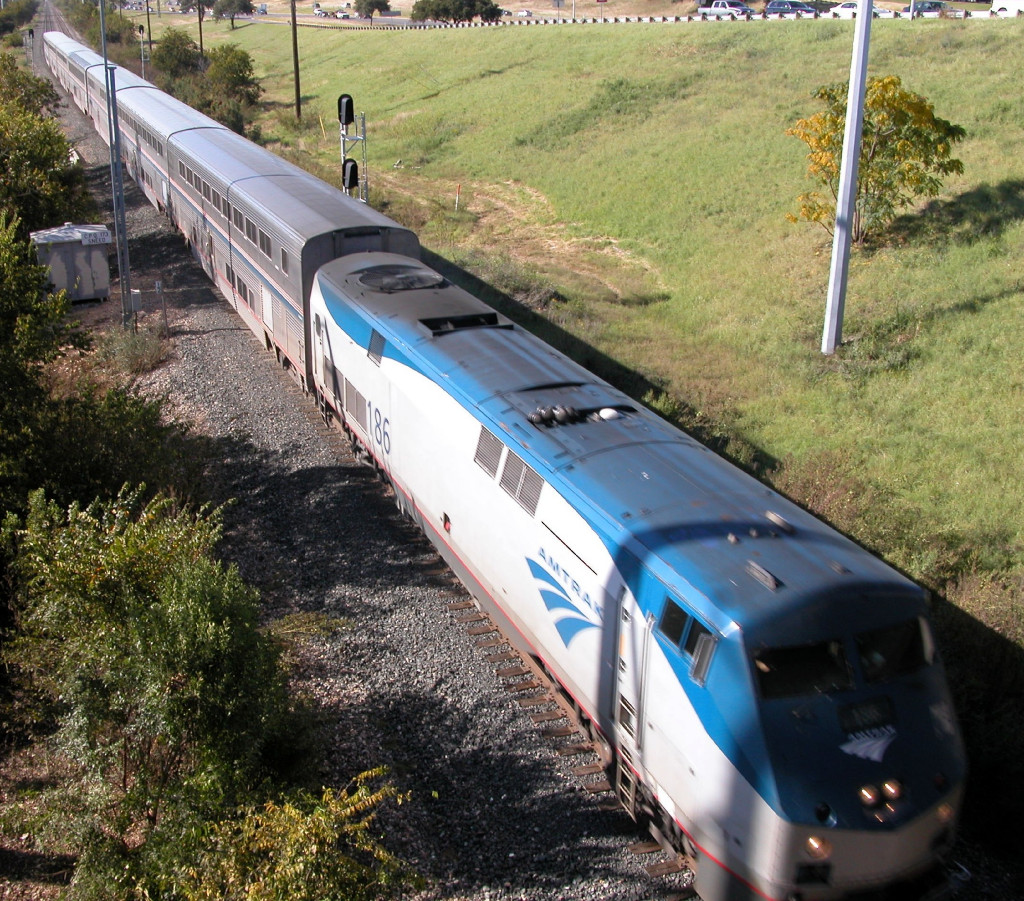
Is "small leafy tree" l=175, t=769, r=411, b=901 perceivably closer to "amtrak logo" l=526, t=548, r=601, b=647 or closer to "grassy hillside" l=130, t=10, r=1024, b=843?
"amtrak logo" l=526, t=548, r=601, b=647

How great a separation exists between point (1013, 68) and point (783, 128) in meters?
8.50

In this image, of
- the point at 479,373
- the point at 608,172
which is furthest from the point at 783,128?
Result: the point at 479,373

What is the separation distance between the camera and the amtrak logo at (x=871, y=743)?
20.8ft

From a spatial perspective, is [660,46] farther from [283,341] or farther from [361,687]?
[361,687]

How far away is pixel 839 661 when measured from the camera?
6590mm

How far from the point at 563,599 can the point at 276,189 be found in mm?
13109

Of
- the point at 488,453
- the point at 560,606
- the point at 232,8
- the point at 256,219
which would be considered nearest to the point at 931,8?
the point at 256,219

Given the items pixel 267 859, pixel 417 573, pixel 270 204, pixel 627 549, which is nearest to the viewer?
pixel 267 859

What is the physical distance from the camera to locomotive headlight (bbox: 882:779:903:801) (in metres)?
6.33

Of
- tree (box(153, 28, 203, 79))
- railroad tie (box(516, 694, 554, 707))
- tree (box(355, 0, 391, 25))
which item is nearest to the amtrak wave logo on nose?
railroad tie (box(516, 694, 554, 707))

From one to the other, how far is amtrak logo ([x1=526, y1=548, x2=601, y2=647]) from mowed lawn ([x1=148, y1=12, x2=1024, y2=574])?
19.8 feet

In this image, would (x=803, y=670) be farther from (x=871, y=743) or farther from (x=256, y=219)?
(x=256, y=219)

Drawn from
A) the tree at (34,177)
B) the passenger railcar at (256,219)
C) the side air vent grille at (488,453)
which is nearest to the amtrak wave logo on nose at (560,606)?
the side air vent grille at (488,453)

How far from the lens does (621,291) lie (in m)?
26.3
